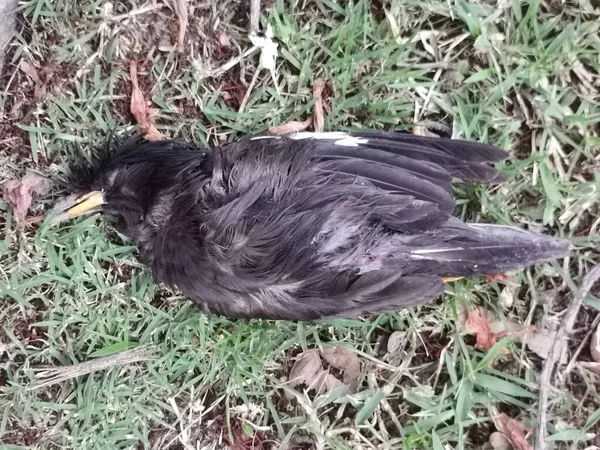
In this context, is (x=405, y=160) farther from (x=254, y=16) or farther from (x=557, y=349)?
(x=557, y=349)

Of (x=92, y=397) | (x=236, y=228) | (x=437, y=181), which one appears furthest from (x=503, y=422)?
(x=92, y=397)

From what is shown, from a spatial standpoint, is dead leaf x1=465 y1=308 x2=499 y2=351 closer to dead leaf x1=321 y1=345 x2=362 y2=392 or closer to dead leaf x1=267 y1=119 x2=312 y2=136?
dead leaf x1=321 y1=345 x2=362 y2=392

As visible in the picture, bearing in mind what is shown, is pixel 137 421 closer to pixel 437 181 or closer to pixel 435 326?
pixel 435 326

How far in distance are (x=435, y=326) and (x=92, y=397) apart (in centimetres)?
178

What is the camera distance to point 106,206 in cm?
268

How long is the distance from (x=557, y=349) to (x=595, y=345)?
0.57 ft

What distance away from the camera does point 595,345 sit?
283cm

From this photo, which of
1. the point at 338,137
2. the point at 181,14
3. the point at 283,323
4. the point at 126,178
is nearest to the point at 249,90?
the point at 181,14

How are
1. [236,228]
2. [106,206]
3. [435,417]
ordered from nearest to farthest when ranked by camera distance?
[236,228] → [106,206] → [435,417]

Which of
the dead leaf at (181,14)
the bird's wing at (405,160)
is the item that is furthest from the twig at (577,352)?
the dead leaf at (181,14)

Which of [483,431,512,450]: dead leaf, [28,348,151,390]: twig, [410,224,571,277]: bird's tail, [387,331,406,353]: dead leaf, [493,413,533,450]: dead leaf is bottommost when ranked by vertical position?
[483,431,512,450]: dead leaf

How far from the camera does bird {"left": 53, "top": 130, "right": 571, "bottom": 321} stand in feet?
7.67

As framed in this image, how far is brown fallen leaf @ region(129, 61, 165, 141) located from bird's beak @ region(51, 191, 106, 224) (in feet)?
1.40

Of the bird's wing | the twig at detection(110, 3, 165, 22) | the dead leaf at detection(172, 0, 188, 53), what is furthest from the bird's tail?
the twig at detection(110, 3, 165, 22)
